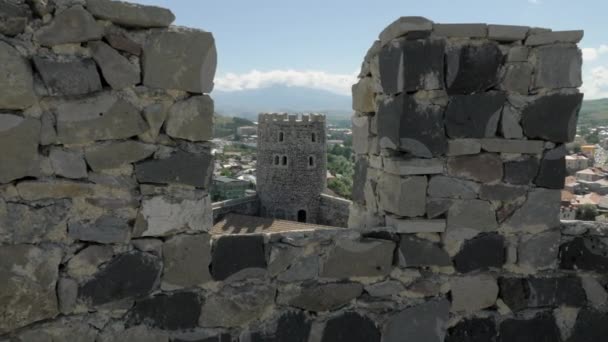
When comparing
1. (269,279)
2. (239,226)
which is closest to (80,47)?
(269,279)

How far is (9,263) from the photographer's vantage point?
249 centimetres

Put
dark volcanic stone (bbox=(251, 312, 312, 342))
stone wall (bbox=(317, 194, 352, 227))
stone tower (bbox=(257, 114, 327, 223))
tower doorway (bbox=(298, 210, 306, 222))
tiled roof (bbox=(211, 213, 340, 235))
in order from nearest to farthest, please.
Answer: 1. dark volcanic stone (bbox=(251, 312, 312, 342))
2. tiled roof (bbox=(211, 213, 340, 235))
3. stone wall (bbox=(317, 194, 352, 227))
4. stone tower (bbox=(257, 114, 327, 223))
5. tower doorway (bbox=(298, 210, 306, 222))

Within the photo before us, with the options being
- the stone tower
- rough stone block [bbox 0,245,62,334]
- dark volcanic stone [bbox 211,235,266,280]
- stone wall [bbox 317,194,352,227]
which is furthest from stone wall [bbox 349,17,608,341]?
the stone tower

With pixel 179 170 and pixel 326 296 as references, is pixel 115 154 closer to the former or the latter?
pixel 179 170

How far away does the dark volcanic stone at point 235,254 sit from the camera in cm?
288

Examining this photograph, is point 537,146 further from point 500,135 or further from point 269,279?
point 269,279

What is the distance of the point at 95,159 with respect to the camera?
102 inches

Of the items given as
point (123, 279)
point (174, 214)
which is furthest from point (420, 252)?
point (123, 279)

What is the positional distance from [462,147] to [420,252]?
0.70 metres

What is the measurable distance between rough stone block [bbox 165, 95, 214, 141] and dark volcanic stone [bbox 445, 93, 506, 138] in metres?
1.43

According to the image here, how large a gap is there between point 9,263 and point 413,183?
2.24m

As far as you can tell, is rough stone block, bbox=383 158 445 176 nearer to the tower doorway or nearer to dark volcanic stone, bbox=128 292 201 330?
dark volcanic stone, bbox=128 292 201 330

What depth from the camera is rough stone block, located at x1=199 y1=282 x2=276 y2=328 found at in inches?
114

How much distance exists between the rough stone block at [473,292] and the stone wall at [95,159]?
65.9 inches
